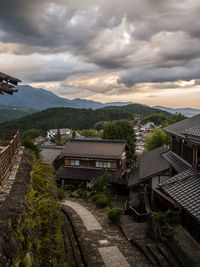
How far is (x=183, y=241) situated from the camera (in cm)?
1074

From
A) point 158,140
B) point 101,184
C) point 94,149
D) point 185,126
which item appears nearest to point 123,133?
point 158,140

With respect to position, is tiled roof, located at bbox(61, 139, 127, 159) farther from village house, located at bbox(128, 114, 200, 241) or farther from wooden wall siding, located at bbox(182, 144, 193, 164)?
wooden wall siding, located at bbox(182, 144, 193, 164)

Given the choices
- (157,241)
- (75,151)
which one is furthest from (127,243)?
(75,151)

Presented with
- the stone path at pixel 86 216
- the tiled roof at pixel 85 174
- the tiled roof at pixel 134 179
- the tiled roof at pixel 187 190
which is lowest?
the stone path at pixel 86 216

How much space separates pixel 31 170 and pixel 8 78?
198 inches

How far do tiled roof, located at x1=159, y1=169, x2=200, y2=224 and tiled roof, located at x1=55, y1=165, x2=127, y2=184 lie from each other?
15.6m

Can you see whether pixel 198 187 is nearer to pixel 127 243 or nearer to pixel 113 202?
pixel 127 243

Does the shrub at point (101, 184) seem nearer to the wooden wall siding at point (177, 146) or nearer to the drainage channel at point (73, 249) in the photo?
the wooden wall siding at point (177, 146)

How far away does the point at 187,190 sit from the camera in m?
10.3

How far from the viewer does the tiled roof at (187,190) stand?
351 inches

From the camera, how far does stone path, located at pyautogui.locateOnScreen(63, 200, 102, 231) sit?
15.7 metres

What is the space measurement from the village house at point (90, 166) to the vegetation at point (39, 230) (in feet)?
52.1

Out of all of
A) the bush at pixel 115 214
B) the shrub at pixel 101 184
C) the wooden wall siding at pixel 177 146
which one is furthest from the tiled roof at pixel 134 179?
the bush at pixel 115 214

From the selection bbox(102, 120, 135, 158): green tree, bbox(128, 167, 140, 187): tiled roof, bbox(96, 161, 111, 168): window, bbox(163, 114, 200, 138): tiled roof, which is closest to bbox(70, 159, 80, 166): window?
bbox(96, 161, 111, 168): window
